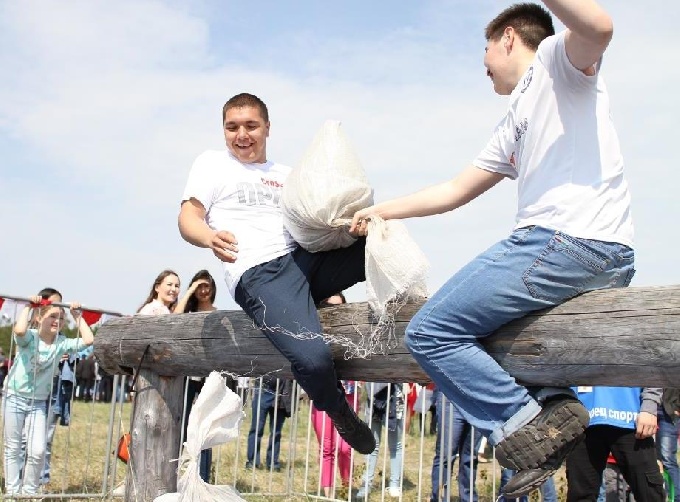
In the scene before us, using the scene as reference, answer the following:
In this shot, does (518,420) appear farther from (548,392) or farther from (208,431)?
(208,431)

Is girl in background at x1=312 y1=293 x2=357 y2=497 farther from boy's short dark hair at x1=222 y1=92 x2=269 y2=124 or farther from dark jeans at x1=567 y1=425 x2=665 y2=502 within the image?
boy's short dark hair at x1=222 y1=92 x2=269 y2=124

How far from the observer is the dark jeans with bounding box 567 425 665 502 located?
4.86 meters

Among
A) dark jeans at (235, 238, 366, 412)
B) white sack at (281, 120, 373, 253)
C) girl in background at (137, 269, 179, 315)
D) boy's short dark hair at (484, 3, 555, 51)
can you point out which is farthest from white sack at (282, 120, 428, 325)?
girl in background at (137, 269, 179, 315)

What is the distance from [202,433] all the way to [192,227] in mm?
1000

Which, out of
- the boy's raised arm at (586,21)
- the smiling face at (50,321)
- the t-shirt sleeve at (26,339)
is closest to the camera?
the boy's raised arm at (586,21)

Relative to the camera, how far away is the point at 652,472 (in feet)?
16.0

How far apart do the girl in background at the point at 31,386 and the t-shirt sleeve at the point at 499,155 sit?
16.0 ft

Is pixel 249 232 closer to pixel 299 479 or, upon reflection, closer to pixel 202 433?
pixel 202 433

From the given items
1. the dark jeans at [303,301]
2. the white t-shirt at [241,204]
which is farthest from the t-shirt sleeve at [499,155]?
the white t-shirt at [241,204]

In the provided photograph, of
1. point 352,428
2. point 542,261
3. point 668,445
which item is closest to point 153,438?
point 352,428

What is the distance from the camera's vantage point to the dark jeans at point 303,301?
11.2ft

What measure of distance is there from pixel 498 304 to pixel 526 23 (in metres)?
1.08

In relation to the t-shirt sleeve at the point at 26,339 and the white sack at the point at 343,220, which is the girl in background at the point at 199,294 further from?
the white sack at the point at 343,220

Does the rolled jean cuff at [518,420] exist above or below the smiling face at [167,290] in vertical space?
below
